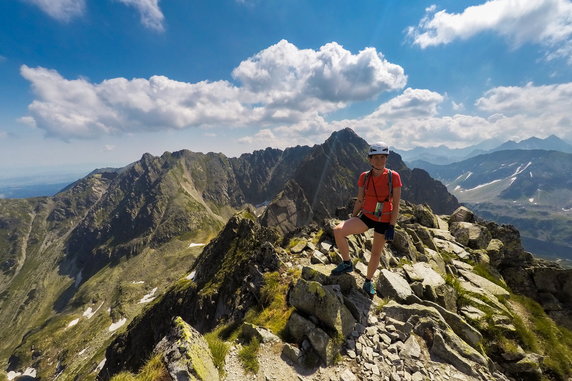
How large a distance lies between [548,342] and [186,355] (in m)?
17.1

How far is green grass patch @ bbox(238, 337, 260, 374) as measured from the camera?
9.23m

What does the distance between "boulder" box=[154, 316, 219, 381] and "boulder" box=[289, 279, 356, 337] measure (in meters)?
4.21

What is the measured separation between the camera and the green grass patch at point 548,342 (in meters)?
11.4

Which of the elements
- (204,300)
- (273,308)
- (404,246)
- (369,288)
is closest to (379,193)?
(369,288)

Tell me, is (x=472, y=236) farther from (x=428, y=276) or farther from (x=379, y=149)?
(x=379, y=149)

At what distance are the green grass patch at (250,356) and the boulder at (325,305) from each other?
2382mm

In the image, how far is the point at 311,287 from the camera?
11359mm

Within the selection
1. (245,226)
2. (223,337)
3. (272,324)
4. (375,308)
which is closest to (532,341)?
(375,308)

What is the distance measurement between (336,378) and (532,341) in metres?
10.5

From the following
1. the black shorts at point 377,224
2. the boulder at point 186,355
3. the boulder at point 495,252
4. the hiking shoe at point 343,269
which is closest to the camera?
the boulder at point 186,355

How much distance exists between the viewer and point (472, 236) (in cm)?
2747

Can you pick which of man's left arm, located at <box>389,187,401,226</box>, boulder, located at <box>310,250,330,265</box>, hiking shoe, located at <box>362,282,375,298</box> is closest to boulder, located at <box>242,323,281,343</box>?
hiking shoe, located at <box>362,282,375,298</box>

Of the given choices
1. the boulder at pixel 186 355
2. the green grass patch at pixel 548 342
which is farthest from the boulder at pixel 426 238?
the boulder at pixel 186 355

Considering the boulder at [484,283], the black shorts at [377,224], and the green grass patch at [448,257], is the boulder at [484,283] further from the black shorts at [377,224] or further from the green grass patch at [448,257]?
the black shorts at [377,224]
